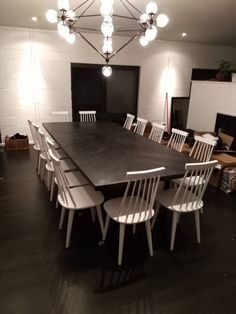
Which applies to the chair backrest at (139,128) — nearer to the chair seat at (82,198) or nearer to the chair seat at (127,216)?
the chair seat at (82,198)

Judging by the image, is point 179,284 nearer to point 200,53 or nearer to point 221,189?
point 221,189

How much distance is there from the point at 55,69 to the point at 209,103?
3451 mm

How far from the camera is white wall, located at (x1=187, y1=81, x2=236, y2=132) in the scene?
4.42 meters

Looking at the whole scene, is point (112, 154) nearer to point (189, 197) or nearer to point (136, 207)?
point (136, 207)

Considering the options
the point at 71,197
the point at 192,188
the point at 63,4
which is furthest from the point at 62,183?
the point at 63,4

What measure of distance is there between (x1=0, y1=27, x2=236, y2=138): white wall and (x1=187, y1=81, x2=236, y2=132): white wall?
1228 mm

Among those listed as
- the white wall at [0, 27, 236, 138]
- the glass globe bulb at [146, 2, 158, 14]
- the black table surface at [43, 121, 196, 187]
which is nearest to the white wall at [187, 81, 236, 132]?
the white wall at [0, 27, 236, 138]

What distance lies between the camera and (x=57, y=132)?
359 centimetres

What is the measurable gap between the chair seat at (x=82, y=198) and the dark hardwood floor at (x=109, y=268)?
1.52 feet

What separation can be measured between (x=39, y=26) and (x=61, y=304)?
4.88 m

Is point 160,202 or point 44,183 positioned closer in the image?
point 160,202

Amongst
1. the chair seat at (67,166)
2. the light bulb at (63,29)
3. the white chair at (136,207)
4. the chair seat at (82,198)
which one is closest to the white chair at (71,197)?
the chair seat at (82,198)

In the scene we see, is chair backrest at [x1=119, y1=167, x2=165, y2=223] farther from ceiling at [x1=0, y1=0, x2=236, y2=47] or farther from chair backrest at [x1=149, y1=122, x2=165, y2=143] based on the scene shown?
ceiling at [x1=0, y1=0, x2=236, y2=47]

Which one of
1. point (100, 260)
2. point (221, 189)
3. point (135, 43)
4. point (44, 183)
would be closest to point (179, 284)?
point (100, 260)
